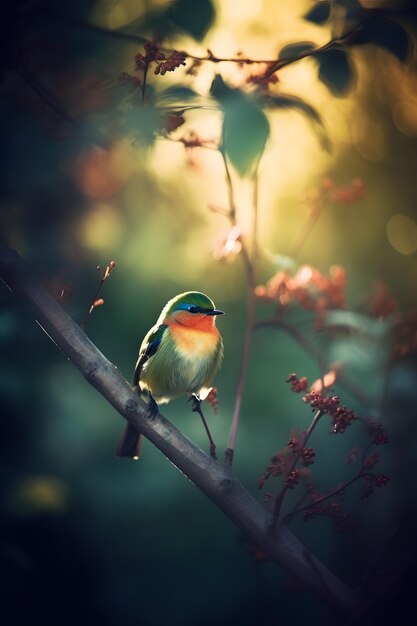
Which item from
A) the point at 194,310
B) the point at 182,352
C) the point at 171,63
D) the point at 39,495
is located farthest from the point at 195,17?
the point at 39,495

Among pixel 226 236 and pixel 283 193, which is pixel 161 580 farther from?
pixel 283 193

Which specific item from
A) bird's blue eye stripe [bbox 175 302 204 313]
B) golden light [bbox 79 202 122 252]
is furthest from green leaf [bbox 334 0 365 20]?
golden light [bbox 79 202 122 252]

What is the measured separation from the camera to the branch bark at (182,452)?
1.19m

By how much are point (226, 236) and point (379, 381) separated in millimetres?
677

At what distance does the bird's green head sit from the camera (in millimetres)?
1577

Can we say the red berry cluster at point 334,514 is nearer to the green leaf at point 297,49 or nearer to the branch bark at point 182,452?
the branch bark at point 182,452

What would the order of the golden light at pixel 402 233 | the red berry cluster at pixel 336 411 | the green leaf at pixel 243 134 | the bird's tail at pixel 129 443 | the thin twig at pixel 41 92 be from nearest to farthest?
the green leaf at pixel 243 134 → the red berry cluster at pixel 336 411 → the thin twig at pixel 41 92 → the bird's tail at pixel 129 443 → the golden light at pixel 402 233

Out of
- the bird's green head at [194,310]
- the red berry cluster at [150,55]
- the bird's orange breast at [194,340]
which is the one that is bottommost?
the bird's orange breast at [194,340]

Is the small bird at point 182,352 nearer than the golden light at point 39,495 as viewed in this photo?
Yes

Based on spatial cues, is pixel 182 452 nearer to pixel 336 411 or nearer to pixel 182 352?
pixel 336 411

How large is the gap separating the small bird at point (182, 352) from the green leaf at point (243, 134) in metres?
0.58

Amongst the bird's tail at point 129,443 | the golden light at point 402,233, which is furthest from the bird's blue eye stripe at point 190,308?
the golden light at point 402,233

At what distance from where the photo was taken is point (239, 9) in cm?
203

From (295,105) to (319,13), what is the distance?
0.19m
